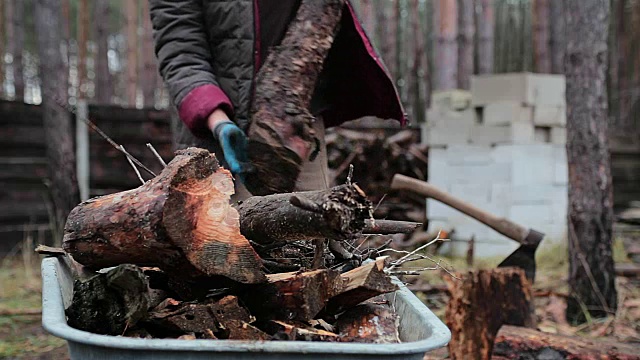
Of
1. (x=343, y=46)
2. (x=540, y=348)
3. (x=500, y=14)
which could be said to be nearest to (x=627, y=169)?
(x=540, y=348)

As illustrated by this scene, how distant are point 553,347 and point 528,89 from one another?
12.0 ft

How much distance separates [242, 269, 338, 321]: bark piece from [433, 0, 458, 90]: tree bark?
31.2 feet

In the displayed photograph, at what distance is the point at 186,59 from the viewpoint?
2.18 metres

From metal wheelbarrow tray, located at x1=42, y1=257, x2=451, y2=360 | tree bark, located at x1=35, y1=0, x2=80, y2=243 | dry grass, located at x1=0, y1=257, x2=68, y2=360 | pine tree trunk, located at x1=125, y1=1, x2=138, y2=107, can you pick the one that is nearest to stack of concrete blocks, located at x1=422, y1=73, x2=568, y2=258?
tree bark, located at x1=35, y1=0, x2=80, y2=243

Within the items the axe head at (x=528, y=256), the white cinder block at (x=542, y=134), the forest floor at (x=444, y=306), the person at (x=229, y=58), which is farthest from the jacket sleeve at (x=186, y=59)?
the white cinder block at (x=542, y=134)

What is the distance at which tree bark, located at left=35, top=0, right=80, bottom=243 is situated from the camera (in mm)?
5648

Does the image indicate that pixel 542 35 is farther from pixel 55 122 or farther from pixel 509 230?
pixel 509 230

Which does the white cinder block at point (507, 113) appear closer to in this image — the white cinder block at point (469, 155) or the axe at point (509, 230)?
the white cinder block at point (469, 155)

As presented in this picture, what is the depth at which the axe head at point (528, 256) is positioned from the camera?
3518 millimetres

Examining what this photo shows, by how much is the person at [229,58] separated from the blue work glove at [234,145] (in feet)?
0.32

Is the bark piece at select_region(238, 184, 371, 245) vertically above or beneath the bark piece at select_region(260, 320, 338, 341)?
above

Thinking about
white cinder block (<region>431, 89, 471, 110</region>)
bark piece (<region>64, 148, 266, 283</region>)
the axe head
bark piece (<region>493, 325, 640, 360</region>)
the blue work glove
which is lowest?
bark piece (<region>493, 325, 640, 360</region>)

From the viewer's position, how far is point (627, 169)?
806cm

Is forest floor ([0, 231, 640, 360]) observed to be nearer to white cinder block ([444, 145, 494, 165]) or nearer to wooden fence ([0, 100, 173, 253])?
wooden fence ([0, 100, 173, 253])
